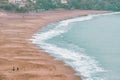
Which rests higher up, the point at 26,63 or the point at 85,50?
the point at 26,63

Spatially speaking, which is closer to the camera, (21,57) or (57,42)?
(21,57)

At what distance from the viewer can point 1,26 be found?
388 feet

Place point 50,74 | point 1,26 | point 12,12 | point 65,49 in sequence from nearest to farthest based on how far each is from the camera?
point 50,74 → point 65,49 → point 1,26 → point 12,12

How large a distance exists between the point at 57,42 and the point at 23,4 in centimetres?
9990

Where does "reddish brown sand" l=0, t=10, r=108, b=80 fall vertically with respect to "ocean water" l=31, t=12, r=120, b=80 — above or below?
above

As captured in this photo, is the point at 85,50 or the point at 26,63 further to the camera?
the point at 85,50

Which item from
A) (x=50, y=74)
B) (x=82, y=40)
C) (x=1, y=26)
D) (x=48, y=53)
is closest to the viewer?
(x=50, y=74)

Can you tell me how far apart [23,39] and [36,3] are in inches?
4218

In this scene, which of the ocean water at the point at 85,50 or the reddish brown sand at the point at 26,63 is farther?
the ocean water at the point at 85,50

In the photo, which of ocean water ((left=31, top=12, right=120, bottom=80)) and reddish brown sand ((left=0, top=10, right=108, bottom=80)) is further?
ocean water ((left=31, top=12, right=120, bottom=80))

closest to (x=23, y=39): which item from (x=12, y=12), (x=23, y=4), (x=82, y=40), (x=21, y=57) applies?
(x=82, y=40)

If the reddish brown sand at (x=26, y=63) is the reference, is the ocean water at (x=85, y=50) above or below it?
below

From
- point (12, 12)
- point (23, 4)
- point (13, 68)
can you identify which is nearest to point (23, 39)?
point (13, 68)

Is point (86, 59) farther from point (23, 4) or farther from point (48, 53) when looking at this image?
point (23, 4)
